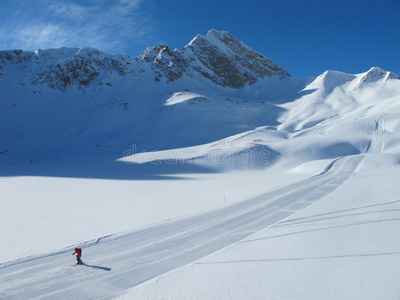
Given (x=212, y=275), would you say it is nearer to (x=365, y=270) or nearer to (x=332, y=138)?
(x=365, y=270)

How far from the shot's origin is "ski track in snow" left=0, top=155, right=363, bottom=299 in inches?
210

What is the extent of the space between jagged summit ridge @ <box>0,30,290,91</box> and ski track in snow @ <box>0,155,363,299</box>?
84.1 m

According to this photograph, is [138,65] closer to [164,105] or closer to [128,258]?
[164,105]

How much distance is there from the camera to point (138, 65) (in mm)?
95188

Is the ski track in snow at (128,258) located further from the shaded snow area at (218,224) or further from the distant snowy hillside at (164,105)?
the distant snowy hillside at (164,105)

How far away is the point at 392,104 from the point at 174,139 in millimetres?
51692

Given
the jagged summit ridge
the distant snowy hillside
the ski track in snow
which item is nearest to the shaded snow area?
the ski track in snow

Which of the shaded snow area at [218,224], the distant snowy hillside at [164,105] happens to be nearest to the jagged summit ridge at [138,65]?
the distant snowy hillside at [164,105]

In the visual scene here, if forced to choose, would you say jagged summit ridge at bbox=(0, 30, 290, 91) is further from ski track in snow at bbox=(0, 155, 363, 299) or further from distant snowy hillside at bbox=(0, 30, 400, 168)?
ski track in snow at bbox=(0, 155, 363, 299)

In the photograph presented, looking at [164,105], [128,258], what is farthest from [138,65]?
[128,258]

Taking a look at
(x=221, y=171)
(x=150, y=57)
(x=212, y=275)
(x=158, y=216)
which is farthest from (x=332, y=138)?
(x=150, y=57)

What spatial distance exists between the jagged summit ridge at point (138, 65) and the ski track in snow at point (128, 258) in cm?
8407

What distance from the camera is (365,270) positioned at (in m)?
5.58

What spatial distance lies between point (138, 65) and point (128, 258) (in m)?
98.5
